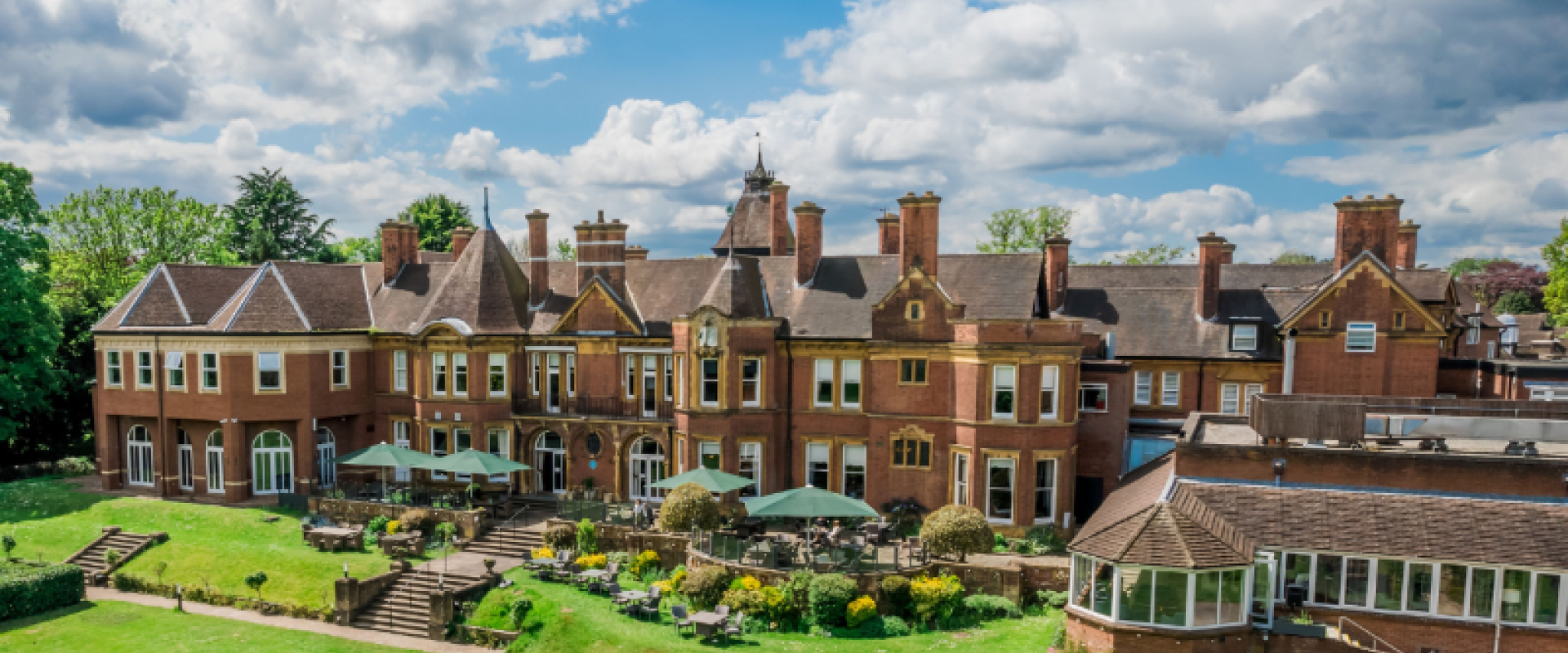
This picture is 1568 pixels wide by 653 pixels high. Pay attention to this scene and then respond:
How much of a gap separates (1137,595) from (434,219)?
69.2 metres

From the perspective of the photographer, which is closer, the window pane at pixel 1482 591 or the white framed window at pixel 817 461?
the window pane at pixel 1482 591

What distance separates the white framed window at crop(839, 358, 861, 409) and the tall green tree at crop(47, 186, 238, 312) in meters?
40.4

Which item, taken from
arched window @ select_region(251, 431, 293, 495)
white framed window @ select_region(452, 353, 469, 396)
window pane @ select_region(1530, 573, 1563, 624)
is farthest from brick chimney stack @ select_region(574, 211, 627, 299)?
window pane @ select_region(1530, 573, 1563, 624)

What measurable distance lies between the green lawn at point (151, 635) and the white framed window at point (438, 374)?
11340 mm

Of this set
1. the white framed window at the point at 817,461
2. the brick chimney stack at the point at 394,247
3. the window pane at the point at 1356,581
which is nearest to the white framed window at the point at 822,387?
the white framed window at the point at 817,461

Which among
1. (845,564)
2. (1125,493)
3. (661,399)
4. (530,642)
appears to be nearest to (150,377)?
(661,399)

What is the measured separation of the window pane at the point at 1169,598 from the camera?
18.6 metres

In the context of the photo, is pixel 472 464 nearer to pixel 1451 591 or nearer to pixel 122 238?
pixel 1451 591

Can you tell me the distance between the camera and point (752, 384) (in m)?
31.9

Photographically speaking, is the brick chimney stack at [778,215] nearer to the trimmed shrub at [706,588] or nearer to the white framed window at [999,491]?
the white framed window at [999,491]

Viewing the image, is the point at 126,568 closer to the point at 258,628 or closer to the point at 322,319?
the point at 258,628

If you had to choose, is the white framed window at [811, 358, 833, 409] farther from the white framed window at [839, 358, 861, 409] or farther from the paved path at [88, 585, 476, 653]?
the paved path at [88, 585, 476, 653]

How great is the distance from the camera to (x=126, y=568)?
97.7 ft

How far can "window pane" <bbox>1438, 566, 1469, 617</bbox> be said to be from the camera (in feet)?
62.6
